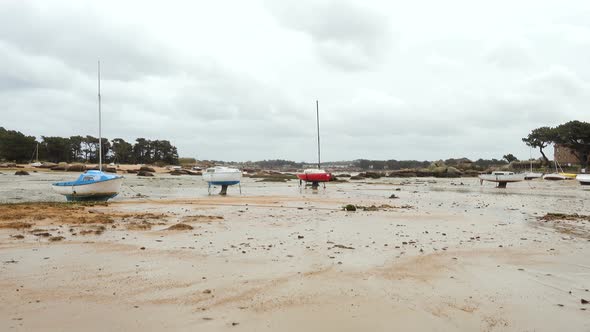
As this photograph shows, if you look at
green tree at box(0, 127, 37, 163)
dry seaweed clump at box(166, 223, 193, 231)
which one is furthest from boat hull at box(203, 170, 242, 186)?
green tree at box(0, 127, 37, 163)

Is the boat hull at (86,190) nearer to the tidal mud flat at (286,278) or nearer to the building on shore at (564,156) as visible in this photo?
the tidal mud flat at (286,278)

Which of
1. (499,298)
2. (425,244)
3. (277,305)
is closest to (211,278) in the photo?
(277,305)

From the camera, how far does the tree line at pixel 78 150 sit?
9888 cm

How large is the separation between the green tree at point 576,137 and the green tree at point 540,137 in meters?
1.07

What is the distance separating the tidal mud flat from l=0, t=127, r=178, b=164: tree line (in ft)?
344

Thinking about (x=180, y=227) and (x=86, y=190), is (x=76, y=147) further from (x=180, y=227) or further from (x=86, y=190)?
(x=180, y=227)

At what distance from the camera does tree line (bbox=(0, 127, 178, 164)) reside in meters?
98.9

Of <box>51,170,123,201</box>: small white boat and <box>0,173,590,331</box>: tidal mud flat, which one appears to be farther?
<box>51,170,123,201</box>: small white boat

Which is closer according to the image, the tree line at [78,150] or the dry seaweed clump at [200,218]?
the dry seaweed clump at [200,218]

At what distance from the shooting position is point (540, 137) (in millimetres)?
87312

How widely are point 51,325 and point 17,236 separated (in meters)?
6.98

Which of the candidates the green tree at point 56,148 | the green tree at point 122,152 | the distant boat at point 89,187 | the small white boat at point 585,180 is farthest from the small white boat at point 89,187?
the green tree at point 122,152

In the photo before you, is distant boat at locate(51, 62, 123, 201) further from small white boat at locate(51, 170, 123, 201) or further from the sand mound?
the sand mound

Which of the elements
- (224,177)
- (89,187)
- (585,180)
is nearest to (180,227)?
(89,187)
